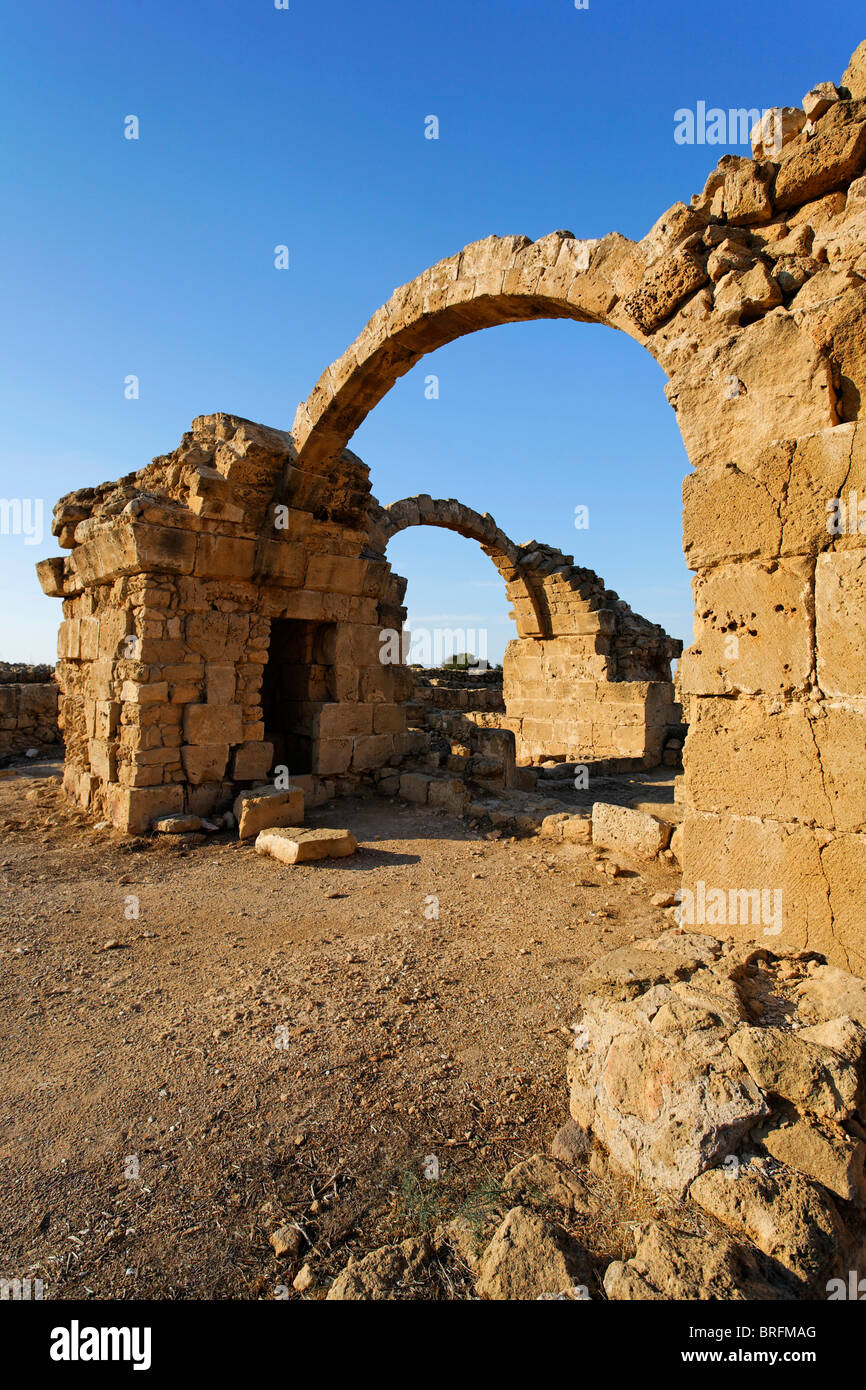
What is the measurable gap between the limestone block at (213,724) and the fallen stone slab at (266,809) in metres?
0.57

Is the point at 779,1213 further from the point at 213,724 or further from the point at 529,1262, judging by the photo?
the point at 213,724

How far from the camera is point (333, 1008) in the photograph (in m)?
2.89

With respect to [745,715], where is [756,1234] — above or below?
below

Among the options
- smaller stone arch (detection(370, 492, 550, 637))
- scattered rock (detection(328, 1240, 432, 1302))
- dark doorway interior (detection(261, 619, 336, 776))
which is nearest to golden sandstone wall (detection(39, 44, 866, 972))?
scattered rock (detection(328, 1240, 432, 1302))

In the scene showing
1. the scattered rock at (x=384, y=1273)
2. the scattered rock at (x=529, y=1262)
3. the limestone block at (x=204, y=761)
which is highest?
the limestone block at (x=204, y=761)

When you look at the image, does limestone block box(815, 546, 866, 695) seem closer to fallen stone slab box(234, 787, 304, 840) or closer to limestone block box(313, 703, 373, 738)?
fallen stone slab box(234, 787, 304, 840)

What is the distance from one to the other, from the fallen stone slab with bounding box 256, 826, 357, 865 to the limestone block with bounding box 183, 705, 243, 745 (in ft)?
4.51

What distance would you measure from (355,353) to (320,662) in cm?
311

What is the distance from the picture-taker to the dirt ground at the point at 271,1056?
1.74m

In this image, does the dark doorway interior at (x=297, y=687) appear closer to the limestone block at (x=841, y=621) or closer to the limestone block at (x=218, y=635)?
the limestone block at (x=218, y=635)

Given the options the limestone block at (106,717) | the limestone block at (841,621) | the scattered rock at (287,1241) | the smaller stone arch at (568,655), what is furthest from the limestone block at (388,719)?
the scattered rock at (287,1241)

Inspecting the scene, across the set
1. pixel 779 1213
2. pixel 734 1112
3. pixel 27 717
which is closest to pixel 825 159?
pixel 734 1112
